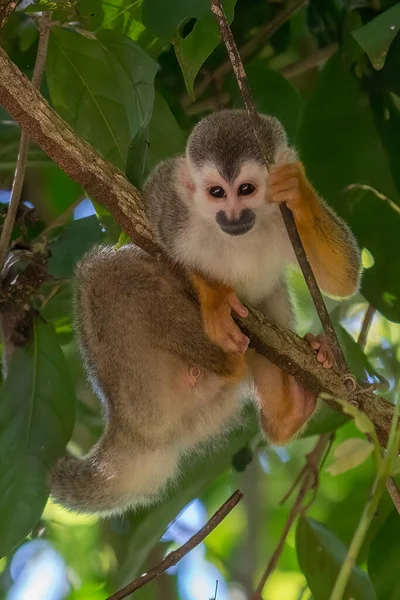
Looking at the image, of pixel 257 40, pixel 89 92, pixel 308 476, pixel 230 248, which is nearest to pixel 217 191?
pixel 230 248

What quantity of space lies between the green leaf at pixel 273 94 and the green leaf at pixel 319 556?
1.30m

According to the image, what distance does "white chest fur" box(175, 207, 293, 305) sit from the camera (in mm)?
2449

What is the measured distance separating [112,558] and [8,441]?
1.66 m

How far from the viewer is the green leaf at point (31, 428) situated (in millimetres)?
2426

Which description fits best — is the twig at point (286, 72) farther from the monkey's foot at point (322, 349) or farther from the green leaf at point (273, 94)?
the monkey's foot at point (322, 349)

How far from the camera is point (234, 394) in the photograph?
9.04ft

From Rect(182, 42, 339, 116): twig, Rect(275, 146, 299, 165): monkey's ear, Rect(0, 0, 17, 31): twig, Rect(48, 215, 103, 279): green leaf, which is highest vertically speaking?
Rect(0, 0, 17, 31): twig

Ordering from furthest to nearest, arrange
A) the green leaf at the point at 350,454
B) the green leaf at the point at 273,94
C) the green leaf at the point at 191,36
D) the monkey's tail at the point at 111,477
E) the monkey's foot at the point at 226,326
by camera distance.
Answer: the green leaf at the point at 273,94, the monkey's tail at the point at 111,477, the monkey's foot at the point at 226,326, the green leaf at the point at 191,36, the green leaf at the point at 350,454

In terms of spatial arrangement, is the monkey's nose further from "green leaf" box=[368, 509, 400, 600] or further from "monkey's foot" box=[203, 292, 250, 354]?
"green leaf" box=[368, 509, 400, 600]

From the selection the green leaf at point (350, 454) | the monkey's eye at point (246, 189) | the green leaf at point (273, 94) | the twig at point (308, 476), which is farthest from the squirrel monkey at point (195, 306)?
the green leaf at point (350, 454)

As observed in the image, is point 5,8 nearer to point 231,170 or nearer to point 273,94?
point 231,170

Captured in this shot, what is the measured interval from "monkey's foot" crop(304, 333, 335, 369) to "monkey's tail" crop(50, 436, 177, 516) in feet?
2.17

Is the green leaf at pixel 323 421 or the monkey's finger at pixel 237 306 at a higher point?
the monkey's finger at pixel 237 306

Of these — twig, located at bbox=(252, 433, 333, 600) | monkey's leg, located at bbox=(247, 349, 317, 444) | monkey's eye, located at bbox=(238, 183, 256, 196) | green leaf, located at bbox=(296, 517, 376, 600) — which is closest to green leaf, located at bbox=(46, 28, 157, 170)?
monkey's eye, located at bbox=(238, 183, 256, 196)
